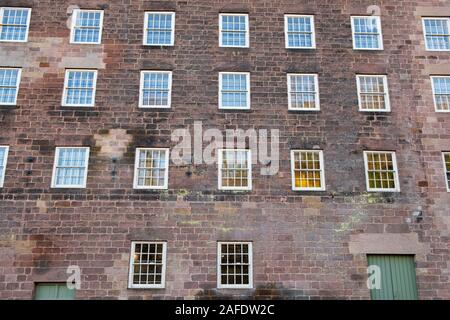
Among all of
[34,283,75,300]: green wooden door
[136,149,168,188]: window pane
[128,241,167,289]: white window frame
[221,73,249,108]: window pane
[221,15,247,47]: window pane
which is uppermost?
[221,15,247,47]: window pane

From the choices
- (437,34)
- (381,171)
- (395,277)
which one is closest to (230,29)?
(381,171)

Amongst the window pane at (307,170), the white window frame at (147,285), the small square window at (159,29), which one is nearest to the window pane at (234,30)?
the small square window at (159,29)

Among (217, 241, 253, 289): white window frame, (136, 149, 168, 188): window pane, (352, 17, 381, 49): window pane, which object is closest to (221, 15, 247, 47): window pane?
(352, 17, 381, 49): window pane

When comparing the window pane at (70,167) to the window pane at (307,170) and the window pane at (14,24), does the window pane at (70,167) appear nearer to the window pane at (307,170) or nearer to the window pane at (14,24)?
the window pane at (14,24)

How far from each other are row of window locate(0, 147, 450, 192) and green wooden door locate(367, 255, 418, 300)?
2891 millimetres

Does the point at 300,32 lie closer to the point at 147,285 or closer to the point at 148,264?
the point at 148,264

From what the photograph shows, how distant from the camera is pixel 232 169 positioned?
782 inches

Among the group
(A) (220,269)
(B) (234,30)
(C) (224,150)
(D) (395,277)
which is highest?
(B) (234,30)

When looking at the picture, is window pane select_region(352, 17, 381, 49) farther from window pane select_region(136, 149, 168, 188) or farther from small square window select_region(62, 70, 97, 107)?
small square window select_region(62, 70, 97, 107)

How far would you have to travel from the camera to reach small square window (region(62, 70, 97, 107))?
811 inches

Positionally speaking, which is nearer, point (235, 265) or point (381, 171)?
point (235, 265)

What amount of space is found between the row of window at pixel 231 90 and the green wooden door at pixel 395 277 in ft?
21.5

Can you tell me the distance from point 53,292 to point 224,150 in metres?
8.89
